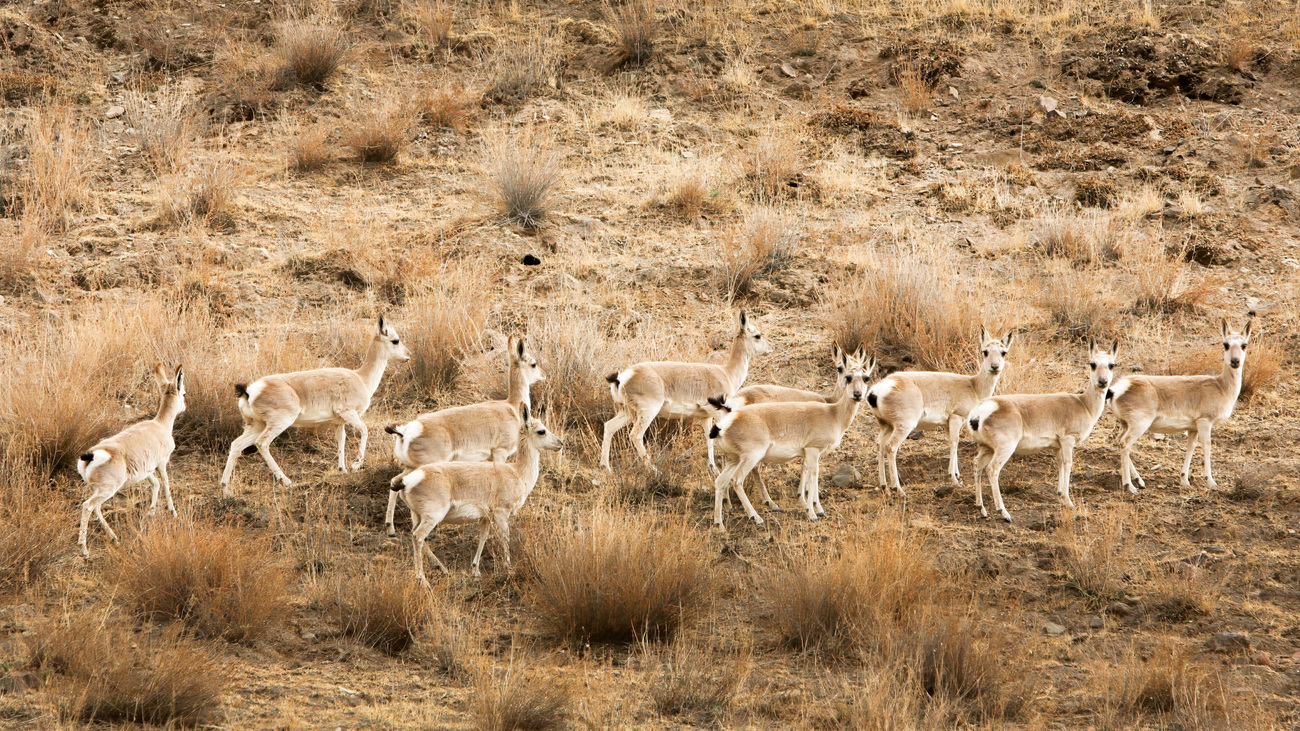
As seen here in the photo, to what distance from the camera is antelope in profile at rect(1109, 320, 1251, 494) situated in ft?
38.7

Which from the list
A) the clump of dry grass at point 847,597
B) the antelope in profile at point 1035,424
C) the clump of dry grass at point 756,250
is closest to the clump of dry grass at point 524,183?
the clump of dry grass at point 756,250

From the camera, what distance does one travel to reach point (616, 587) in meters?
8.93

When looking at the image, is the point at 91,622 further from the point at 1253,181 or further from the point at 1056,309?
the point at 1253,181

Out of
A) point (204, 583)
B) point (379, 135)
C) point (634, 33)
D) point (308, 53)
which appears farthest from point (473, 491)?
point (634, 33)

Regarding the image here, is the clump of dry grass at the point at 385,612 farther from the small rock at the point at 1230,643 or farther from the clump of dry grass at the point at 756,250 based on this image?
the clump of dry grass at the point at 756,250

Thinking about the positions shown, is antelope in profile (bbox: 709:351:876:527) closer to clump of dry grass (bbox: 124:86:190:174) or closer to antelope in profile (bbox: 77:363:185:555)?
antelope in profile (bbox: 77:363:185:555)

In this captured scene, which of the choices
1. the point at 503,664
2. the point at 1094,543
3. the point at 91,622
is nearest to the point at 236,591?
the point at 91,622

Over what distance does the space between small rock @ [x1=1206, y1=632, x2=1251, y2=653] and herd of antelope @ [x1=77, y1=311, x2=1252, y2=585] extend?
7.43 ft

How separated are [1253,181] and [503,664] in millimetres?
15776

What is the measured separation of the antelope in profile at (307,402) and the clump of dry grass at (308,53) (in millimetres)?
11683

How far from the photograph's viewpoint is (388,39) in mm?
24125

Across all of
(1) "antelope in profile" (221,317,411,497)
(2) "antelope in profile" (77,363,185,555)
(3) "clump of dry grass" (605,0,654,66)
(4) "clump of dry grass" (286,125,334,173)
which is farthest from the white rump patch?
(3) "clump of dry grass" (605,0,654,66)

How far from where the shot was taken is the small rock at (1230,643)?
351 inches

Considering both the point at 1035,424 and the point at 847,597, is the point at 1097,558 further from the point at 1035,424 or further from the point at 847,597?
the point at 847,597
